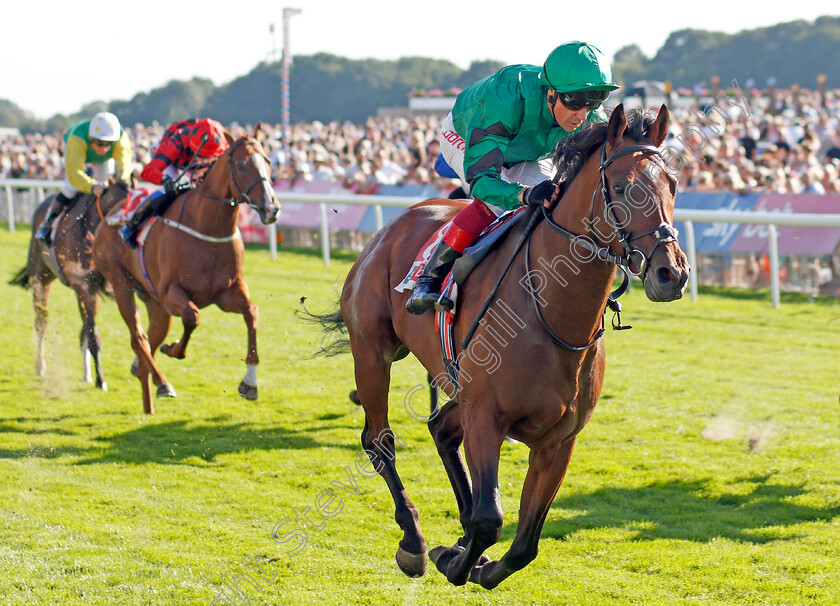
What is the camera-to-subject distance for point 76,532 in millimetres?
4168

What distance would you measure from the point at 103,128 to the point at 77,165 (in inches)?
16.2

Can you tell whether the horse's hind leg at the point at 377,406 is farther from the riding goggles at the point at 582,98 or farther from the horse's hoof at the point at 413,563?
the riding goggles at the point at 582,98

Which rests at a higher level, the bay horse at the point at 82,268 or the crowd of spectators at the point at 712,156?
the crowd of spectators at the point at 712,156

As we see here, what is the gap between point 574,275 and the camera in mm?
2908

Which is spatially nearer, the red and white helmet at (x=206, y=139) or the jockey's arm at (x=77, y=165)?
the red and white helmet at (x=206, y=139)

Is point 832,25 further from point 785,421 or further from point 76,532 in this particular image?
point 76,532

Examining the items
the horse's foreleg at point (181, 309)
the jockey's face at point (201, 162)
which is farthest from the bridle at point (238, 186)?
the horse's foreleg at point (181, 309)

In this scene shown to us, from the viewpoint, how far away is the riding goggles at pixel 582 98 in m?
3.12

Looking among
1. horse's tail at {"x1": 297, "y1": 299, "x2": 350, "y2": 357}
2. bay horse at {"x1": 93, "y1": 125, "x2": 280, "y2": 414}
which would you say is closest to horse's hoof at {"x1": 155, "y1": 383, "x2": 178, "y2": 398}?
bay horse at {"x1": 93, "y1": 125, "x2": 280, "y2": 414}

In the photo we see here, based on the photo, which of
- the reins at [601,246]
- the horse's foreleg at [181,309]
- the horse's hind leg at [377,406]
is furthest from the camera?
the horse's foreleg at [181,309]

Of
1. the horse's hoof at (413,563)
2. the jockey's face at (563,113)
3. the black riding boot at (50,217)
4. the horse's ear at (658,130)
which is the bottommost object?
the horse's hoof at (413,563)

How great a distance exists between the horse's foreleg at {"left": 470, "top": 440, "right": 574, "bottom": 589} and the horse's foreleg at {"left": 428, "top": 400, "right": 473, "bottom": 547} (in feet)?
1.50

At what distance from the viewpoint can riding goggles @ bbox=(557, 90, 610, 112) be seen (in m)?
3.12

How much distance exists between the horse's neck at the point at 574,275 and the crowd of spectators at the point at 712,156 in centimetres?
66
